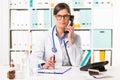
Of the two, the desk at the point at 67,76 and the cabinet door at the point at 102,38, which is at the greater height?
the cabinet door at the point at 102,38

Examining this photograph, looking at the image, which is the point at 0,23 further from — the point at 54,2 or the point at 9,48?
the point at 54,2

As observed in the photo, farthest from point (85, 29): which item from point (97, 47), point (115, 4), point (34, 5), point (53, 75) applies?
point (53, 75)

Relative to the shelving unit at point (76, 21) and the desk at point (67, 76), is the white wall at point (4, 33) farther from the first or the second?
the desk at point (67, 76)

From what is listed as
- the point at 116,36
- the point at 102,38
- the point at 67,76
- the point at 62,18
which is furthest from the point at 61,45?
the point at 116,36

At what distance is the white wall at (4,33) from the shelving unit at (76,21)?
0.07m

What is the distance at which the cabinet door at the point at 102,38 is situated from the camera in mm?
4047

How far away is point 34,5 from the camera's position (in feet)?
13.4

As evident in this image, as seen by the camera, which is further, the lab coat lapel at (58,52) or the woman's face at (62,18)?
the woman's face at (62,18)

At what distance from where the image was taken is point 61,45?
310cm

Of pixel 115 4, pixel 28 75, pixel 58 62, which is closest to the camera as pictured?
pixel 28 75

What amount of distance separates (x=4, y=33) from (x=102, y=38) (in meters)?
1.53

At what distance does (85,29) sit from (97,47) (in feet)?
1.11

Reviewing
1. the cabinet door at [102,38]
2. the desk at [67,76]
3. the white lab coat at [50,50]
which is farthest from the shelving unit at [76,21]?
the desk at [67,76]

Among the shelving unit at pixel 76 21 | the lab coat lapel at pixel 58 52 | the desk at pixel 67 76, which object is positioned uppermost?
the shelving unit at pixel 76 21
